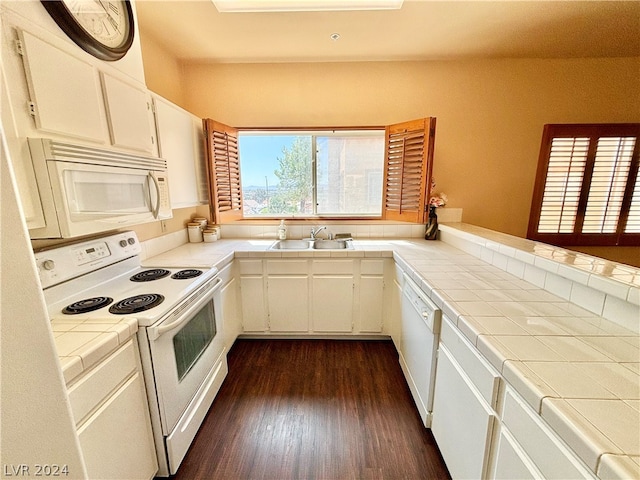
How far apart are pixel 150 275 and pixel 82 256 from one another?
350 mm

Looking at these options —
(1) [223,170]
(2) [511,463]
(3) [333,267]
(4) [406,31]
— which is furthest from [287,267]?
(4) [406,31]

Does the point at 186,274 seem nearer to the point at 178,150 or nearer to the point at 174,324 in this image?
the point at 174,324

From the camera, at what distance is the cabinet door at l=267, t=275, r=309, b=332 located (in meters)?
2.26

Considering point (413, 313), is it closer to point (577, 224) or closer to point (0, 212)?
point (0, 212)

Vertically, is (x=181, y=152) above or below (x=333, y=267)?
above

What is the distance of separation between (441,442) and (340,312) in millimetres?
1164

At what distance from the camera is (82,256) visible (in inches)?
51.0

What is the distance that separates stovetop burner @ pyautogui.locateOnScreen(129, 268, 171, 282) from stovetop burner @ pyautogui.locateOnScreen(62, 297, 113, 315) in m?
0.26

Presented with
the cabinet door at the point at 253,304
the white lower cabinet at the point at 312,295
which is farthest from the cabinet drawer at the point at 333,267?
the cabinet door at the point at 253,304

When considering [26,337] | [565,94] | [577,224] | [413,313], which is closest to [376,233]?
[413,313]

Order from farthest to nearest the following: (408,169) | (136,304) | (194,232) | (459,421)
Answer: (194,232), (408,169), (136,304), (459,421)

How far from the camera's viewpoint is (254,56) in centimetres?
239

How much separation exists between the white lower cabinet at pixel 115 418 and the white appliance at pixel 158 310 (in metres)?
0.05

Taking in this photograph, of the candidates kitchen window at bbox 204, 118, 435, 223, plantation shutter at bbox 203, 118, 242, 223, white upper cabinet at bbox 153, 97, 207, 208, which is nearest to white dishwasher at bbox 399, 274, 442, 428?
kitchen window at bbox 204, 118, 435, 223
